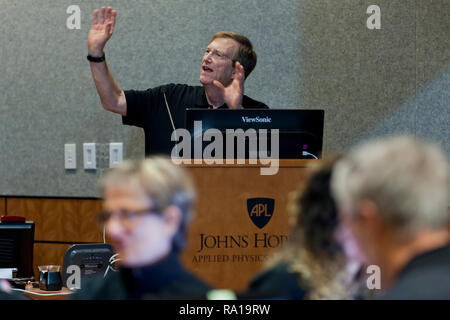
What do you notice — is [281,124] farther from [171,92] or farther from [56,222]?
[56,222]

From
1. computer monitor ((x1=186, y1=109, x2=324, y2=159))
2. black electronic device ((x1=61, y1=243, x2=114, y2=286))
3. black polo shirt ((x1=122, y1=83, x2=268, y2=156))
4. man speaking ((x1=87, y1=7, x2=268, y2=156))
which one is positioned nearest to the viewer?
computer monitor ((x1=186, y1=109, x2=324, y2=159))

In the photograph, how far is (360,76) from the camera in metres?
3.60

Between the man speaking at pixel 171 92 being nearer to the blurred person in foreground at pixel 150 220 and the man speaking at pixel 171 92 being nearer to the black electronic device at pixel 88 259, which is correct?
the black electronic device at pixel 88 259

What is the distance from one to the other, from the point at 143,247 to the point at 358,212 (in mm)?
307

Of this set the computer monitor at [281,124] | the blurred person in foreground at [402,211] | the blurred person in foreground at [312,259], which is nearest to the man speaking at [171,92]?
the computer monitor at [281,124]

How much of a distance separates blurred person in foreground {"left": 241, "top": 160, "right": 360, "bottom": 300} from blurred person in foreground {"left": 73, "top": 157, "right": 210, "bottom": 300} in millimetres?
140

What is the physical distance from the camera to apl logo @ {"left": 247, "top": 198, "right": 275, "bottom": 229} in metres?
1.80

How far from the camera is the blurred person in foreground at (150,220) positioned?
0.95 metres

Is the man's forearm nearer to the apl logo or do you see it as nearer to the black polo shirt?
the black polo shirt

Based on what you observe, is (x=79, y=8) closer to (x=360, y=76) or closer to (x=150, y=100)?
(x=150, y=100)

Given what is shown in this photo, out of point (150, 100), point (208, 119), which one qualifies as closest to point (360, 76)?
point (150, 100)

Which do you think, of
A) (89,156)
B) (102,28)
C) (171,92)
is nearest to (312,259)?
(102,28)

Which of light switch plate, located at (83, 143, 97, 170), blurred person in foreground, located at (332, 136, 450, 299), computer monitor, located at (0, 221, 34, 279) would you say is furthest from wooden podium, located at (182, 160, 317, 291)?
light switch plate, located at (83, 143, 97, 170)

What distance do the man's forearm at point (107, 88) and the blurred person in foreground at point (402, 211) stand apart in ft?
6.90
